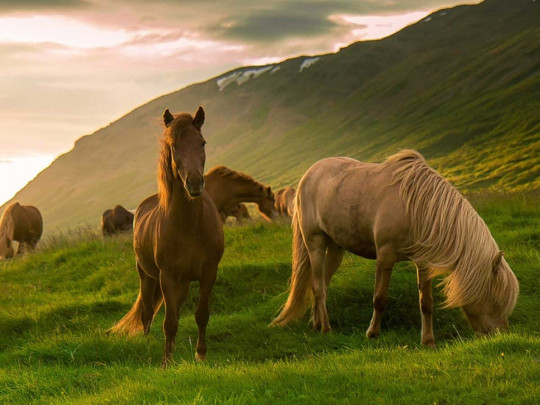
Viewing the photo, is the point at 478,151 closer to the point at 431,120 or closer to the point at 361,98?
the point at 431,120

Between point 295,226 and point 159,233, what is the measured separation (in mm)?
3444

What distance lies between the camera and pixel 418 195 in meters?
9.07

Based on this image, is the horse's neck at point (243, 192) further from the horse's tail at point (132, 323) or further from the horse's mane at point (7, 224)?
the horse's tail at point (132, 323)

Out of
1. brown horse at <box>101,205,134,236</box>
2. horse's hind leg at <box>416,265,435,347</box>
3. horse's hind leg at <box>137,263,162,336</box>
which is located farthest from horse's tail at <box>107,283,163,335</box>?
brown horse at <box>101,205,134,236</box>

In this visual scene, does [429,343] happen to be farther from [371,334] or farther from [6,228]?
[6,228]

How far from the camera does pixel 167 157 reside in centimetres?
812

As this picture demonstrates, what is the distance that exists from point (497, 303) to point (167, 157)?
4524mm

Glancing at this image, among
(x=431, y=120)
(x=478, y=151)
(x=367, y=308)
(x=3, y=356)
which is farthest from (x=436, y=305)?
(x=431, y=120)

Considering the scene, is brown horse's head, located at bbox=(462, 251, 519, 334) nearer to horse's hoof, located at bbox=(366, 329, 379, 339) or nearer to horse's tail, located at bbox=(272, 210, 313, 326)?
horse's hoof, located at bbox=(366, 329, 379, 339)

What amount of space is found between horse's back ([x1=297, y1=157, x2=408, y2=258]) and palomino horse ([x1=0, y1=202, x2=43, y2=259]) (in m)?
16.5

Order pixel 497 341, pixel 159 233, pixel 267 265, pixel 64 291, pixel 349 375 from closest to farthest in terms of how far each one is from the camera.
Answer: pixel 349 375, pixel 497 341, pixel 159 233, pixel 267 265, pixel 64 291

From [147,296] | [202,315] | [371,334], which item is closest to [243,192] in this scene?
[147,296]

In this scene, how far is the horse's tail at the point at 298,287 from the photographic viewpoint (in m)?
10.3

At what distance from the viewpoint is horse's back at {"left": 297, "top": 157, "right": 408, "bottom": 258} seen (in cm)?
921
